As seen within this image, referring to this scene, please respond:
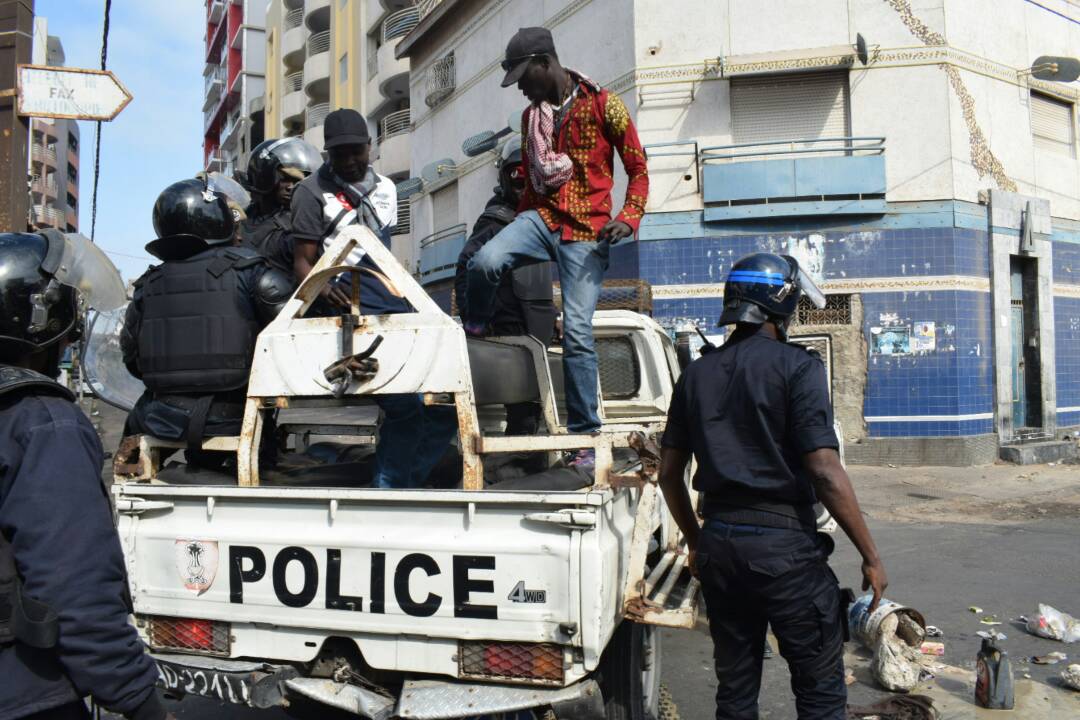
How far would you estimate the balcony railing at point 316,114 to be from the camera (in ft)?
119

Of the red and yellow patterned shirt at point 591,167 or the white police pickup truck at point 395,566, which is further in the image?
the red and yellow patterned shirt at point 591,167

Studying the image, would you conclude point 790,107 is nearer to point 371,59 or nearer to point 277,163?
point 277,163

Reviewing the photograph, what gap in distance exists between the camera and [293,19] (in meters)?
40.5

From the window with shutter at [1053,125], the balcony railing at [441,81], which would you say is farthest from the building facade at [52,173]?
the window with shutter at [1053,125]

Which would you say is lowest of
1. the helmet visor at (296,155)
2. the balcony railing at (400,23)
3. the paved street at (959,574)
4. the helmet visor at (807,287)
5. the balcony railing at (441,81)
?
the paved street at (959,574)

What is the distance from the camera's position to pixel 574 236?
408 centimetres

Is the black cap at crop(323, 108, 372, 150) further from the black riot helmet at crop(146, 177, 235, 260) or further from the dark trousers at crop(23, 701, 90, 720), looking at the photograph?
the dark trousers at crop(23, 701, 90, 720)

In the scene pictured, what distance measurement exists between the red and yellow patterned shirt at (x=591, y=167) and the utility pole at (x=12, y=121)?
15.2ft

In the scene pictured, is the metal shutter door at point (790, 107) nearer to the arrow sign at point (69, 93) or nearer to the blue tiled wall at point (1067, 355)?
the blue tiled wall at point (1067, 355)

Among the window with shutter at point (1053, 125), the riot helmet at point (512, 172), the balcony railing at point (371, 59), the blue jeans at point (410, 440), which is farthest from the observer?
the balcony railing at point (371, 59)

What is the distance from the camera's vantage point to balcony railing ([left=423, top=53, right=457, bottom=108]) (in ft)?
70.8

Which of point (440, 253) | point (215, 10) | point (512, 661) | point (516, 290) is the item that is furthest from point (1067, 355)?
point (215, 10)

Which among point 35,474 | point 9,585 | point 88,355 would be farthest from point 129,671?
point 88,355

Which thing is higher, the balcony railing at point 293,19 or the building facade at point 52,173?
the balcony railing at point 293,19
